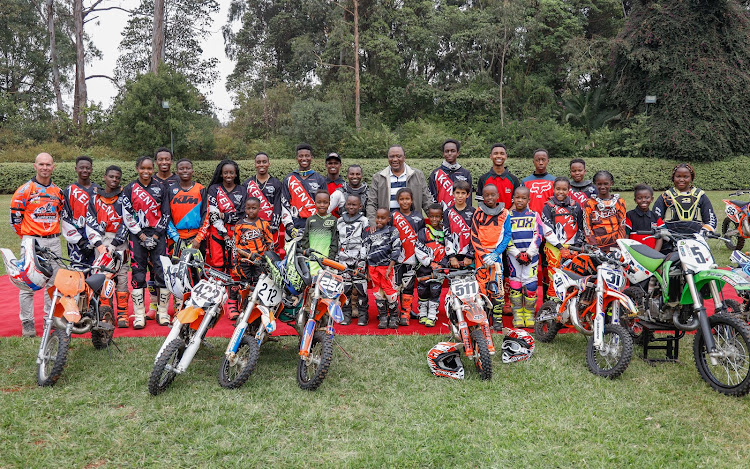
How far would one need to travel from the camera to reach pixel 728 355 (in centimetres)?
433

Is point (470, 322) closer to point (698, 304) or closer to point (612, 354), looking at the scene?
point (612, 354)

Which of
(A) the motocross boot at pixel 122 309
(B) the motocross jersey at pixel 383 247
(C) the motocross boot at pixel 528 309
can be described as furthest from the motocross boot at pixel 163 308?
(C) the motocross boot at pixel 528 309

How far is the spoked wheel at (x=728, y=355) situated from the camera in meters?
4.18

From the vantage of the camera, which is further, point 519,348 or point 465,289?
point 519,348

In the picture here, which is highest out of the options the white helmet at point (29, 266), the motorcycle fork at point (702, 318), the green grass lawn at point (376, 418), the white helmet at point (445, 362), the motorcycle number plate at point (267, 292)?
the white helmet at point (29, 266)

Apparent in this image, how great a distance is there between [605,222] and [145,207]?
17.2ft

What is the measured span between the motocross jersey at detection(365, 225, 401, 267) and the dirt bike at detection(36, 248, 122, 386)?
107 inches

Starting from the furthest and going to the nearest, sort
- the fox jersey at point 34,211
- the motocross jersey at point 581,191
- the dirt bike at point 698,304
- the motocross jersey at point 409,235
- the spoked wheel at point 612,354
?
the motocross jersey at point 581,191 → the motocross jersey at point 409,235 → the fox jersey at point 34,211 → the spoked wheel at point 612,354 → the dirt bike at point 698,304

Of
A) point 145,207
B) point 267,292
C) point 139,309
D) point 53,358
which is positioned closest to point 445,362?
point 267,292

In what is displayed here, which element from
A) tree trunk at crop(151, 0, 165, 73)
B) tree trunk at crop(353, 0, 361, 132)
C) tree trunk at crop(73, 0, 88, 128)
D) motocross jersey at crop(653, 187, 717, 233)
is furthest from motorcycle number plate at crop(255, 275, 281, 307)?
tree trunk at crop(73, 0, 88, 128)

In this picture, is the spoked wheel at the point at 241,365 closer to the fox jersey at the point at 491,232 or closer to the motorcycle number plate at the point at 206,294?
the motorcycle number plate at the point at 206,294

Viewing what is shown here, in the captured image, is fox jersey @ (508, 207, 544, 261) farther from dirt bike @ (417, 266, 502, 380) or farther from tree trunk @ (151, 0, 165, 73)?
tree trunk @ (151, 0, 165, 73)

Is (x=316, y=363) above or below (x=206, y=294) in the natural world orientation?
below

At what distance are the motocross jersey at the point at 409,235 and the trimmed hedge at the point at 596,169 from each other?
15019 mm
